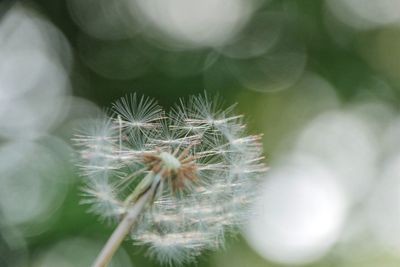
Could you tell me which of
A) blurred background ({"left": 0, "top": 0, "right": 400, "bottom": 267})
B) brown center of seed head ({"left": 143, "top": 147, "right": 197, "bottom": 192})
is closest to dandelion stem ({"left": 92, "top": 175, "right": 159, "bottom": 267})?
brown center of seed head ({"left": 143, "top": 147, "right": 197, "bottom": 192})

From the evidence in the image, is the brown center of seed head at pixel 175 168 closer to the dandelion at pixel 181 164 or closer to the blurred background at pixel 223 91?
the dandelion at pixel 181 164

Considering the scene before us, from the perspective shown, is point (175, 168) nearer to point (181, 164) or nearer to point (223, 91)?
point (181, 164)

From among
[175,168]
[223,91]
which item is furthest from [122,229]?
[223,91]

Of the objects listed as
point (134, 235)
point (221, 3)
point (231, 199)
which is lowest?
point (134, 235)

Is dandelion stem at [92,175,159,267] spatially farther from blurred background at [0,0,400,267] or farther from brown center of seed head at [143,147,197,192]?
blurred background at [0,0,400,267]

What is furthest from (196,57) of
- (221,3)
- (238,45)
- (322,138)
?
(322,138)

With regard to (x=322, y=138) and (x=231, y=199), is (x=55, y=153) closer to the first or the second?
(x=322, y=138)
